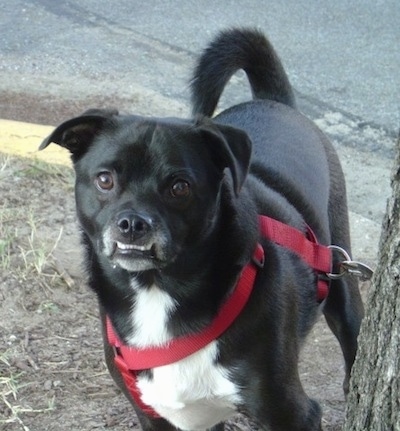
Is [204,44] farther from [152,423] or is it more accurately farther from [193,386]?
[193,386]

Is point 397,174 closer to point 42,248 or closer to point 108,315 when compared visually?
point 108,315

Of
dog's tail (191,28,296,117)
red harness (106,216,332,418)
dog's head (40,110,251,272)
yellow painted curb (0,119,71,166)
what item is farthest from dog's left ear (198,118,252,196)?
yellow painted curb (0,119,71,166)

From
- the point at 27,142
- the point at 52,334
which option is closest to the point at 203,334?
the point at 52,334

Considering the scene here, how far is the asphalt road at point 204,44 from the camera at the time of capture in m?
6.22

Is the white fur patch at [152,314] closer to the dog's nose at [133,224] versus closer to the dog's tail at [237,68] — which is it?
the dog's nose at [133,224]

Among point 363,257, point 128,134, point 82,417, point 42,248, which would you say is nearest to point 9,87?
point 42,248

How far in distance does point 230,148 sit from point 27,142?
279cm

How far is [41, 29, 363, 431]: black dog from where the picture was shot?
2.56 meters

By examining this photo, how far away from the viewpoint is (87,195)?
265cm

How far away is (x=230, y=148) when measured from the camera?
257 cm

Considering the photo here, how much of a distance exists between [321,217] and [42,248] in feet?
4.54

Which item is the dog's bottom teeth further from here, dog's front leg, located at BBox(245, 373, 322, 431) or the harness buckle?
the harness buckle

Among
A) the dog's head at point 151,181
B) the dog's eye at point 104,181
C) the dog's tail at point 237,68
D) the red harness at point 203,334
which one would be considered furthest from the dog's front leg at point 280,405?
the dog's tail at point 237,68

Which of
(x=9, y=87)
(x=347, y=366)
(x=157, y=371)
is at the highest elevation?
(x=157, y=371)
